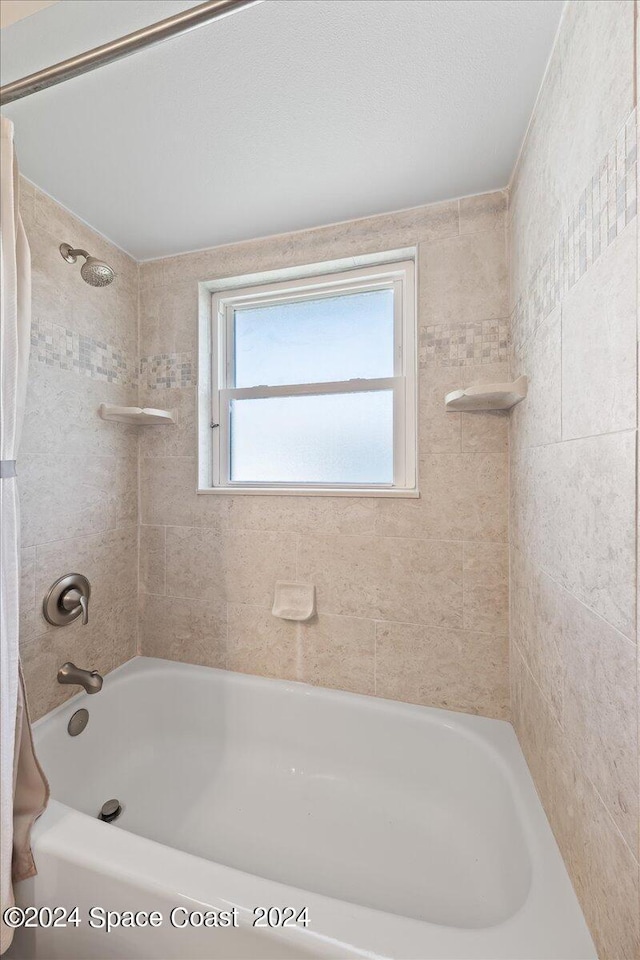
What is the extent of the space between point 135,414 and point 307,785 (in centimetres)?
157

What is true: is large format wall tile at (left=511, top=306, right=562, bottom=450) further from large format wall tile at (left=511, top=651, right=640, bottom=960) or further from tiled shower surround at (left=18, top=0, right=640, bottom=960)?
large format wall tile at (left=511, top=651, right=640, bottom=960)

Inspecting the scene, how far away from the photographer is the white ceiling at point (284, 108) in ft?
2.69

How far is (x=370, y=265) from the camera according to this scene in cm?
155

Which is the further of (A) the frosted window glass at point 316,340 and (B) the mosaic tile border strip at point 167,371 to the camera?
(B) the mosaic tile border strip at point 167,371

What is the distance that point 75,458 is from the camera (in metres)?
1.46

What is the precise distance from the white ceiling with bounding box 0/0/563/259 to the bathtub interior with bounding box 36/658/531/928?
6.07 ft

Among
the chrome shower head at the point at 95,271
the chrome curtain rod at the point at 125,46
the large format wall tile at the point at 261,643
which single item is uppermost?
the chrome curtain rod at the point at 125,46

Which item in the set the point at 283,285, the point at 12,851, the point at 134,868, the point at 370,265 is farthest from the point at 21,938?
the point at 370,265

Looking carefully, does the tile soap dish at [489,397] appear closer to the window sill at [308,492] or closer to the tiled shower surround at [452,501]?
the tiled shower surround at [452,501]

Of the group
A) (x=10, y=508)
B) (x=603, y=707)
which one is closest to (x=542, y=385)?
(x=603, y=707)

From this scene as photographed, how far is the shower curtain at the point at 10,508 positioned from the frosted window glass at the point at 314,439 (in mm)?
959

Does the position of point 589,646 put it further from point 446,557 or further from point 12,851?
point 12,851

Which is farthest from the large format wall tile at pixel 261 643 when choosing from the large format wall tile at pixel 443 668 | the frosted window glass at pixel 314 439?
the frosted window glass at pixel 314 439

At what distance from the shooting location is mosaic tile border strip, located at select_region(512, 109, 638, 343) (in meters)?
0.58
